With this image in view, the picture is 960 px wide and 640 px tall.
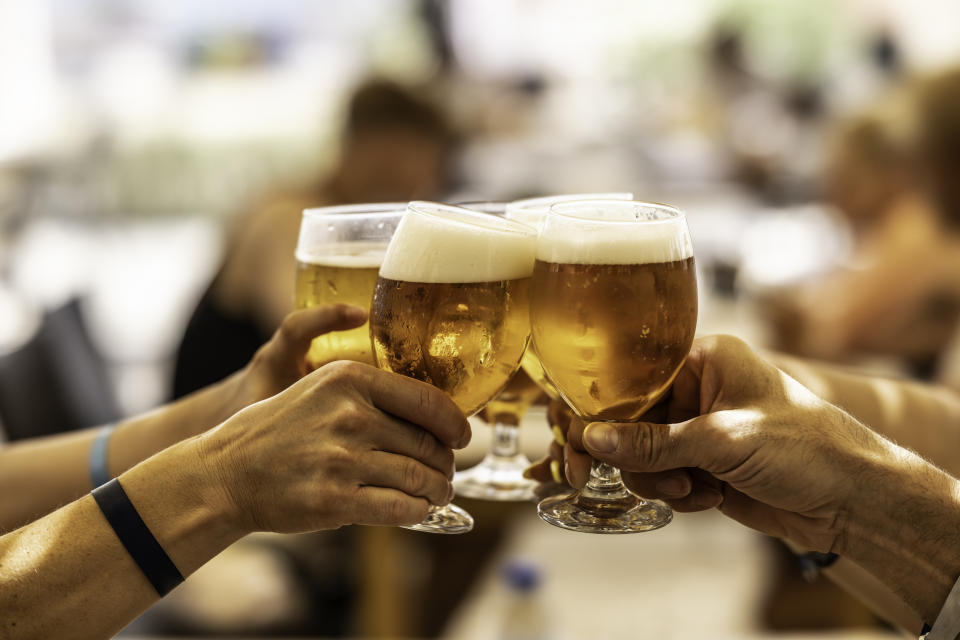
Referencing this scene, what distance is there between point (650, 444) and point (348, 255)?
404 mm

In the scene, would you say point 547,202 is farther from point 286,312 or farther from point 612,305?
point 286,312

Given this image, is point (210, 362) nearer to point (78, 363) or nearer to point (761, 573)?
point (78, 363)

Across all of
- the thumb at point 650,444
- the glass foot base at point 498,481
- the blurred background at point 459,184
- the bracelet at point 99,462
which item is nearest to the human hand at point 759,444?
the thumb at point 650,444

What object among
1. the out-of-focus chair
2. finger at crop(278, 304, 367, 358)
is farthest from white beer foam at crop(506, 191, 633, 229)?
the out-of-focus chair

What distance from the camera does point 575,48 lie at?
7.58m

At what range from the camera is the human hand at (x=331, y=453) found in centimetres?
85

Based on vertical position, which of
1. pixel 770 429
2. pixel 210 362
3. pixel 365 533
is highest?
pixel 770 429

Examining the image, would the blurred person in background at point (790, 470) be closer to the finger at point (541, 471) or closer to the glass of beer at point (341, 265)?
the finger at point (541, 471)

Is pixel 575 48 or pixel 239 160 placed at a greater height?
pixel 575 48

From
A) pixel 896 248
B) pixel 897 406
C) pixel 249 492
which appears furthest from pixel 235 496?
pixel 896 248

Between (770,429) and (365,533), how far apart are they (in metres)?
1.61

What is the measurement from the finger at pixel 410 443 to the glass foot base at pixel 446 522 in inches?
2.4

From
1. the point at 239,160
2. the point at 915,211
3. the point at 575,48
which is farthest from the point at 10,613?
the point at 575,48

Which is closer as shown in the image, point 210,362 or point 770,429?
point 770,429
